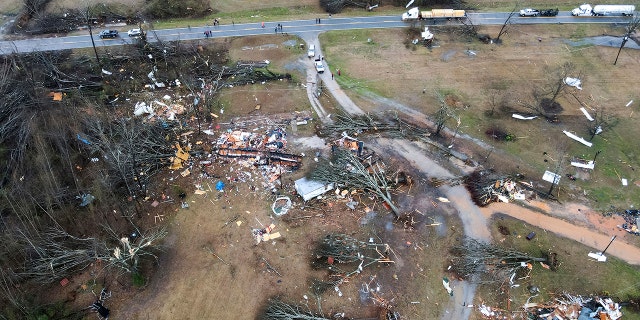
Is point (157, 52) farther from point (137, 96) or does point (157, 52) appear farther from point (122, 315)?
point (122, 315)

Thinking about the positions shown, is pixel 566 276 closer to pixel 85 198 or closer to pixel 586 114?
pixel 586 114

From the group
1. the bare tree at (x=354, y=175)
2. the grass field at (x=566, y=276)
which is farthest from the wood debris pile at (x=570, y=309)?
the bare tree at (x=354, y=175)

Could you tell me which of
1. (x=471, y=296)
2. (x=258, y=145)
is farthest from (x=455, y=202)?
(x=258, y=145)

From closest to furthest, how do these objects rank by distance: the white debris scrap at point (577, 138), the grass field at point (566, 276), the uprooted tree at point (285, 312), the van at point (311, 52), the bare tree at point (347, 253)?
the uprooted tree at point (285, 312)
the grass field at point (566, 276)
the bare tree at point (347, 253)
the white debris scrap at point (577, 138)
the van at point (311, 52)

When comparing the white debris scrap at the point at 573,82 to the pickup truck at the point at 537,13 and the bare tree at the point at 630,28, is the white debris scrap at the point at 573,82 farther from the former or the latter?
the pickup truck at the point at 537,13

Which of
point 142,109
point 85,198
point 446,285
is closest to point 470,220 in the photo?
point 446,285

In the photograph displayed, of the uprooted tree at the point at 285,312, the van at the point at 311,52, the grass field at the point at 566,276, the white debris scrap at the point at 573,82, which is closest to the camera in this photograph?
the uprooted tree at the point at 285,312

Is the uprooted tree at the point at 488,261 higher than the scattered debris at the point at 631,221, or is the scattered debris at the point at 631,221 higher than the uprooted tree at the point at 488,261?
the scattered debris at the point at 631,221
